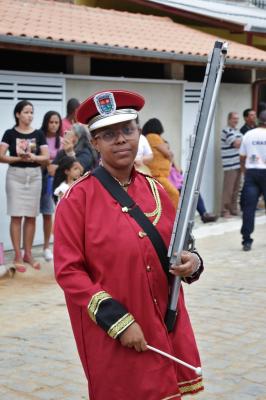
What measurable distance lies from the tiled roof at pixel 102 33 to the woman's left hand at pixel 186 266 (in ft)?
20.9

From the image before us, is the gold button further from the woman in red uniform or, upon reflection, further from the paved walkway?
the paved walkway

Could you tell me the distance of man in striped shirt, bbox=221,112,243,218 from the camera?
43.3 ft

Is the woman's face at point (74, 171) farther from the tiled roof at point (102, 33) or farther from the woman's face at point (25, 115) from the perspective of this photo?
the tiled roof at point (102, 33)

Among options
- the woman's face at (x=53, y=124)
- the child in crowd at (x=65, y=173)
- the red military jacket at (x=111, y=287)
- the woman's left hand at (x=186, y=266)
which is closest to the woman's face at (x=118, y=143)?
the red military jacket at (x=111, y=287)

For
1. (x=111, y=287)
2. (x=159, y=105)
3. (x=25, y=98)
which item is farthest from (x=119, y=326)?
(x=159, y=105)

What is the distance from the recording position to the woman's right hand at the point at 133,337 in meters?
3.06

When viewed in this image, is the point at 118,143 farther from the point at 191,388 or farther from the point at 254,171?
the point at 254,171

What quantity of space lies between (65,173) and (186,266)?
5097 millimetres

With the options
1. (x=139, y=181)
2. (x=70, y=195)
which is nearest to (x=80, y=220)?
(x=70, y=195)

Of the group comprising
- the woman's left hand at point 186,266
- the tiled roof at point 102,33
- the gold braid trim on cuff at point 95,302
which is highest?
the tiled roof at point 102,33

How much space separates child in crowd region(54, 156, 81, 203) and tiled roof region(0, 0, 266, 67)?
6.21 feet

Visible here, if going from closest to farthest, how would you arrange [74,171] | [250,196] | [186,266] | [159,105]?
1. [186,266]
2. [74,171]
3. [250,196]
4. [159,105]

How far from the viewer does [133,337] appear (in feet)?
10.0

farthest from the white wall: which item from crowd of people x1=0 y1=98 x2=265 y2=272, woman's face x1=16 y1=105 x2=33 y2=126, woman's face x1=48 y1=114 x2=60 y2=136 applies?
woman's face x1=16 y1=105 x2=33 y2=126
